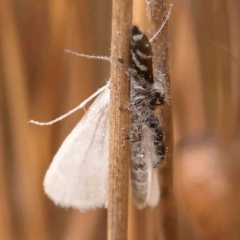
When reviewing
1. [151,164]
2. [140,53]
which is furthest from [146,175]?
[140,53]

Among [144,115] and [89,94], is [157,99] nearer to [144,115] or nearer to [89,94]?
[144,115]

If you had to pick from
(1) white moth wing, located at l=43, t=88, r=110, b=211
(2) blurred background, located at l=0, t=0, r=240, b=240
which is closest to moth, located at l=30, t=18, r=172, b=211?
(1) white moth wing, located at l=43, t=88, r=110, b=211

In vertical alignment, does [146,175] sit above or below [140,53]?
below

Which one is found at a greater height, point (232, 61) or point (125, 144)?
point (232, 61)

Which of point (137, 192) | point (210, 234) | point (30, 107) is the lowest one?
point (210, 234)

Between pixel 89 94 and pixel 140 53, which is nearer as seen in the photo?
pixel 140 53

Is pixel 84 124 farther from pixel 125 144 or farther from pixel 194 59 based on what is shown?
pixel 194 59

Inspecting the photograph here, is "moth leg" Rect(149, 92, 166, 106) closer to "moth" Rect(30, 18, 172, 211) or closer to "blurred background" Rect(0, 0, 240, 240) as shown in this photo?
"moth" Rect(30, 18, 172, 211)

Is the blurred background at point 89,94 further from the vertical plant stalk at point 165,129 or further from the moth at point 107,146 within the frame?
the moth at point 107,146

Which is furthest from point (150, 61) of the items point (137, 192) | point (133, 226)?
point (133, 226)
